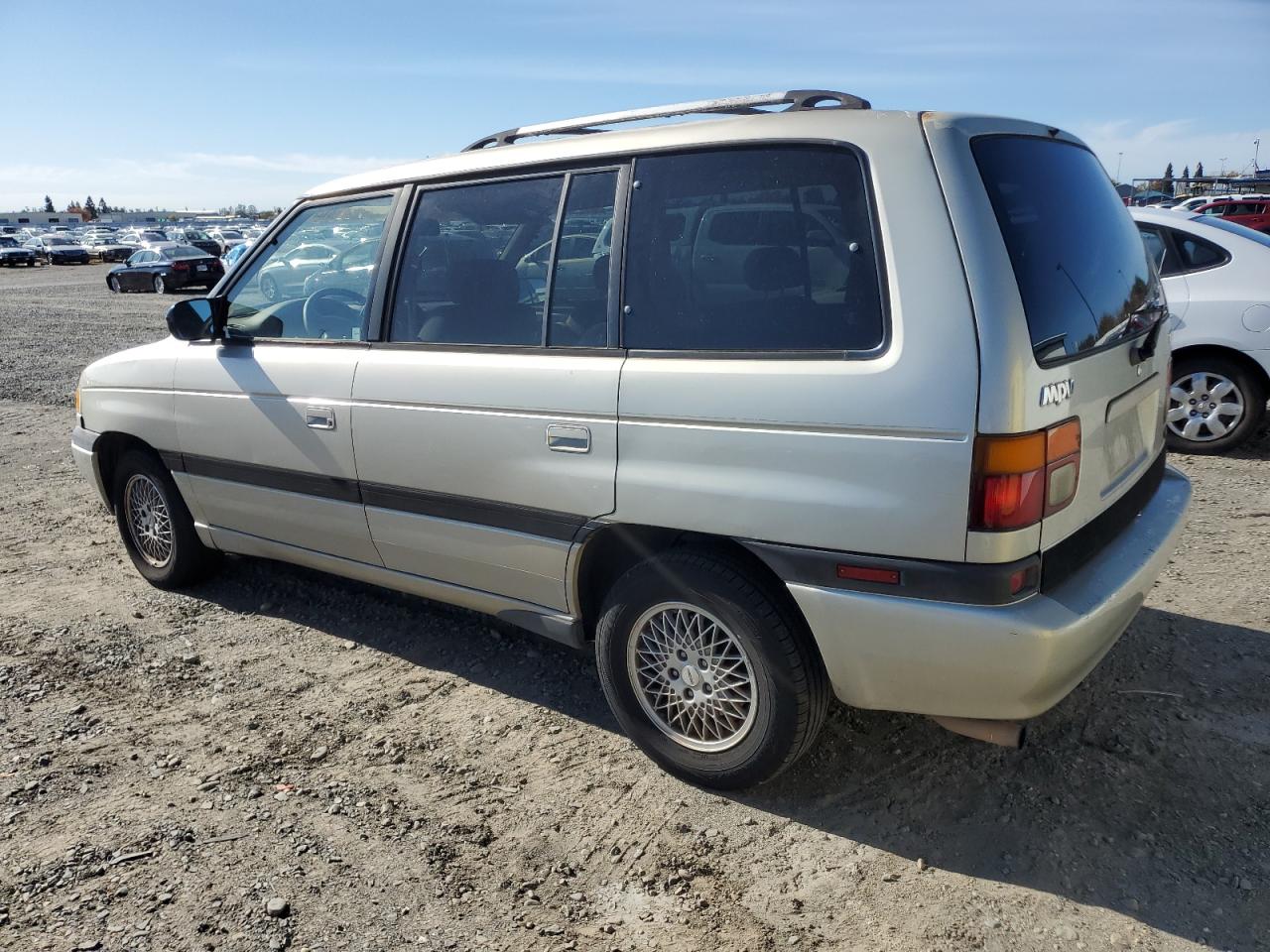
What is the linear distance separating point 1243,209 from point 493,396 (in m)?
28.8

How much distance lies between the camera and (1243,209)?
25891 millimetres

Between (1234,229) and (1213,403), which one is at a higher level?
(1234,229)

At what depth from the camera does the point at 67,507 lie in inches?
259

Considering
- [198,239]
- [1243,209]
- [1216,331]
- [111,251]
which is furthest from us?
[198,239]

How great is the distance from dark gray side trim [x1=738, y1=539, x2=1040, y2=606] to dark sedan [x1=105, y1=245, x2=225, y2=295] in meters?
27.4

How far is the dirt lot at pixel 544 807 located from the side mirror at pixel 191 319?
1.35m

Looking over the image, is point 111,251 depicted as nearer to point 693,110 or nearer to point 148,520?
point 148,520

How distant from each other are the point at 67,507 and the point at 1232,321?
26.0 feet

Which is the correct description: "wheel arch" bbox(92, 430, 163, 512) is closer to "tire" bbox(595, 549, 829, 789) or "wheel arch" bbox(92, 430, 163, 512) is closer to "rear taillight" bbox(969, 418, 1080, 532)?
"tire" bbox(595, 549, 829, 789)

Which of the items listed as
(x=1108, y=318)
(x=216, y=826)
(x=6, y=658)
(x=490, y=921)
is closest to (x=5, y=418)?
(x=6, y=658)

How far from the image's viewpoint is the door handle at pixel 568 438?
3.05 meters

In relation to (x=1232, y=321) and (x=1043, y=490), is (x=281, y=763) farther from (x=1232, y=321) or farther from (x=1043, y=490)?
(x=1232, y=321)

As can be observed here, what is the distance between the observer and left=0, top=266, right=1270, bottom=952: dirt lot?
2553mm

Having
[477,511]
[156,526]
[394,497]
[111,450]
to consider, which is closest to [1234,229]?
[477,511]
